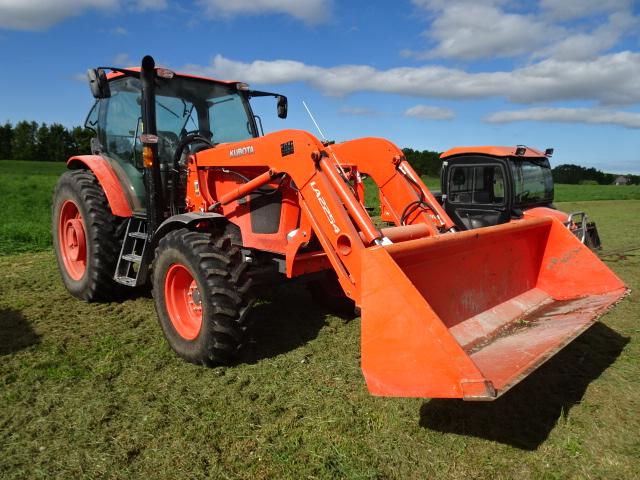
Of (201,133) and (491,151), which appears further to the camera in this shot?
(491,151)

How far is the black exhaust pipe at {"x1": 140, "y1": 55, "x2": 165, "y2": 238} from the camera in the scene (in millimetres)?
4625

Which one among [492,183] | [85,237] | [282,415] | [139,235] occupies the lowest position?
[282,415]

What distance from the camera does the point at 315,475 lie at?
2.63m

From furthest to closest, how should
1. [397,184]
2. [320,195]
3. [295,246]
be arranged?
1. [397,184]
2. [295,246]
3. [320,195]

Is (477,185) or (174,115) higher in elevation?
(174,115)

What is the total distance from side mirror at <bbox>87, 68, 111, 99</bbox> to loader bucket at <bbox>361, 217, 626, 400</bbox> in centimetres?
297

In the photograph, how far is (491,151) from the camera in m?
7.66

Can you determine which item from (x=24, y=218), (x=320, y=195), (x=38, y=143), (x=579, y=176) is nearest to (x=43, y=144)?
(x=38, y=143)

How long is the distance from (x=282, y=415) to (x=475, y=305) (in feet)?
5.62

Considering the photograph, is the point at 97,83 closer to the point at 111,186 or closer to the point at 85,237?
the point at 111,186

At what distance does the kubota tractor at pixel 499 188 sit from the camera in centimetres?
754

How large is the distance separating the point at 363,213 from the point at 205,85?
9.34 feet

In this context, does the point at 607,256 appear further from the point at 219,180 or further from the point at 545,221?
the point at 219,180

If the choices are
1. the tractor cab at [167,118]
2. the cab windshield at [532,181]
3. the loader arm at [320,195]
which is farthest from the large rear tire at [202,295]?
the cab windshield at [532,181]
